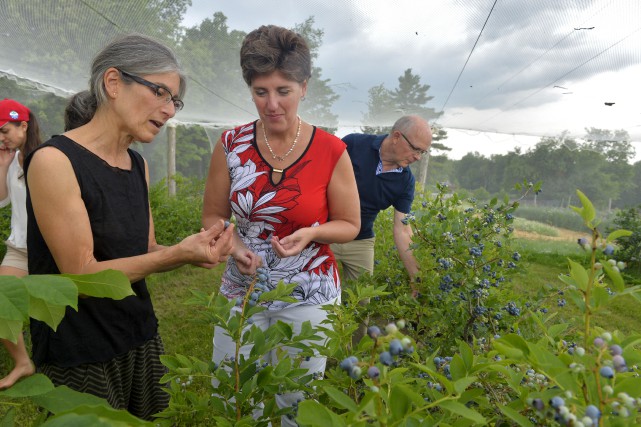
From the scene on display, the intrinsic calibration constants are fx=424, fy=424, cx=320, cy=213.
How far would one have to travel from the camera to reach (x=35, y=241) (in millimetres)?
1591

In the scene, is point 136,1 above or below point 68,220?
above

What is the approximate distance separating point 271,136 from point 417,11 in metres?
5.67

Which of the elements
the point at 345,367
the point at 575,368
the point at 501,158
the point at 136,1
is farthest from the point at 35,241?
the point at 501,158

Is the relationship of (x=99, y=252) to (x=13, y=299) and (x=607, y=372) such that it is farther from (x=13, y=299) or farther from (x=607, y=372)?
(x=607, y=372)

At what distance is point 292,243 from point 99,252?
2.58 ft

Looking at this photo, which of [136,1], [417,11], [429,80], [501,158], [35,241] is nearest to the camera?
[35,241]

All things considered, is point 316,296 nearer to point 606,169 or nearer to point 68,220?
point 68,220

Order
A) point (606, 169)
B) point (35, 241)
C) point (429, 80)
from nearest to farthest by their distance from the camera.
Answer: point (35, 241), point (429, 80), point (606, 169)

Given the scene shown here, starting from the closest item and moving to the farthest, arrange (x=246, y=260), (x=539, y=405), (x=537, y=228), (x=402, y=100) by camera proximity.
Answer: (x=539, y=405) < (x=246, y=260) < (x=402, y=100) < (x=537, y=228)

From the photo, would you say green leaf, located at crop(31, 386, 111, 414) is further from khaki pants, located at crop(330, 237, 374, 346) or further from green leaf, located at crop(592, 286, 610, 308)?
khaki pants, located at crop(330, 237, 374, 346)

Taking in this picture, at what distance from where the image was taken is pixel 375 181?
3.41m

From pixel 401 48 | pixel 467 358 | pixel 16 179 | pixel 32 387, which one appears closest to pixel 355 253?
pixel 16 179

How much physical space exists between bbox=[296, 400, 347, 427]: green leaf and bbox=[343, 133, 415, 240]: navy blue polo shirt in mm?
2860

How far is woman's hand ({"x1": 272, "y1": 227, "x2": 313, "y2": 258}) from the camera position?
6.15 feet
